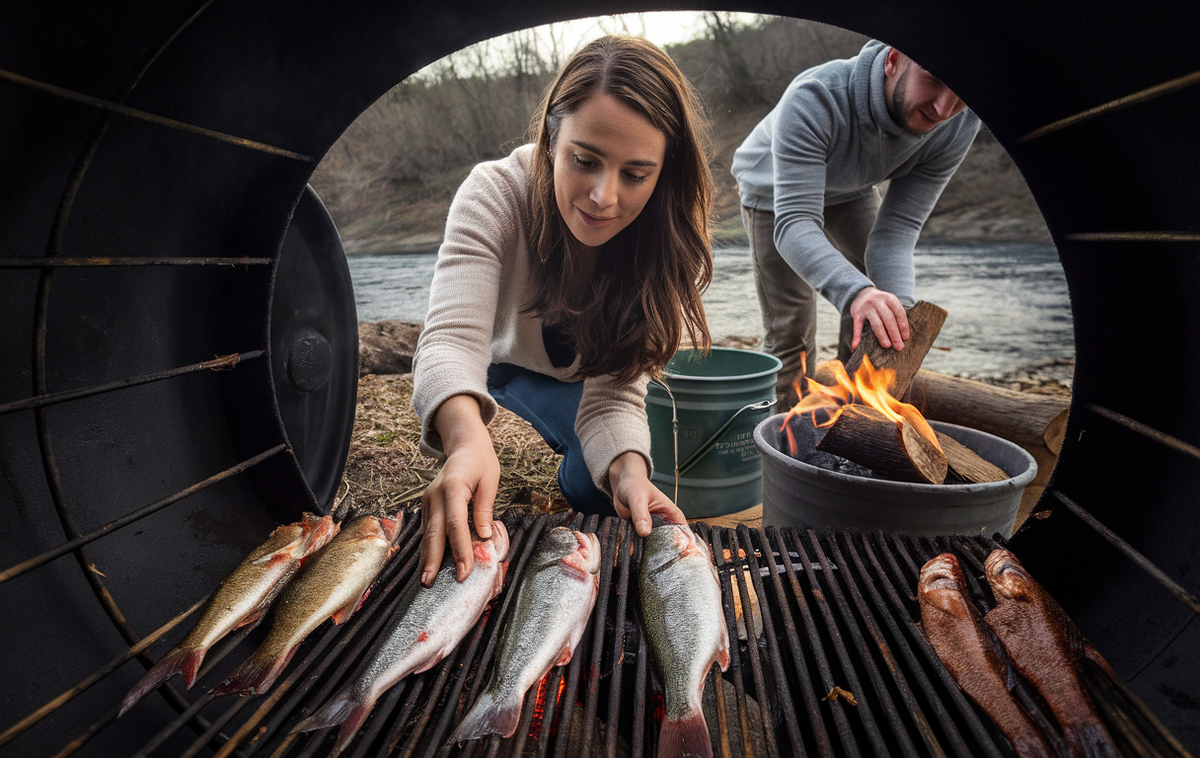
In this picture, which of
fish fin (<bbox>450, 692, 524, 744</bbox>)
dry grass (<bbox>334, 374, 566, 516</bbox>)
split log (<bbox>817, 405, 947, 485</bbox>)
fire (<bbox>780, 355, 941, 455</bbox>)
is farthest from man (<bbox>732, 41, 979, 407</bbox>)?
fish fin (<bbox>450, 692, 524, 744</bbox>)

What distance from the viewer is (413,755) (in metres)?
1.16

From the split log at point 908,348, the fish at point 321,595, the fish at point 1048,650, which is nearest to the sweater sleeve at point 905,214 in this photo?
the split log at point 908,348

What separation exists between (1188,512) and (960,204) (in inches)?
928

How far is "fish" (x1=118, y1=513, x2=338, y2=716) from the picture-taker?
1.26m

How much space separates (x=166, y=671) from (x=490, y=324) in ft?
4.68

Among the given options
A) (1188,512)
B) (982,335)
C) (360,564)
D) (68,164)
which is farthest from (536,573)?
(982,335)

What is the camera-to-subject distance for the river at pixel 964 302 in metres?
7.59

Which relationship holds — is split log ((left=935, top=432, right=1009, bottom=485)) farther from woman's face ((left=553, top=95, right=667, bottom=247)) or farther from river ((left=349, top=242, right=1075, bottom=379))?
woman's face ((left=553, top=95, right=667, bottom=247))

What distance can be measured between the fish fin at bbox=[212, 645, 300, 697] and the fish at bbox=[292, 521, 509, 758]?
0.54ft

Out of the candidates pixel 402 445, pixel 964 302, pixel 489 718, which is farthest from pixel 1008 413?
pixel 964 302

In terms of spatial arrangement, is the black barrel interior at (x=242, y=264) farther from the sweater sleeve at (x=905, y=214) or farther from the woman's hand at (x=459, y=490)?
the sweater sleeve at (x=905, y=214)

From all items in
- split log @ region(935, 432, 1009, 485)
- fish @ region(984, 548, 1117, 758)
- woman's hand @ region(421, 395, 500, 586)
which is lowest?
split log @ region(935, 432, 1009, 485)

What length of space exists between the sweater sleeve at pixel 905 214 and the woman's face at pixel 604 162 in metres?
2.23

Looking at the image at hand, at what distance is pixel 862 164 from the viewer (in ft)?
11.7
